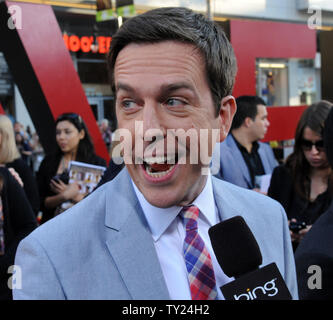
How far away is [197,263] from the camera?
1.13 metres

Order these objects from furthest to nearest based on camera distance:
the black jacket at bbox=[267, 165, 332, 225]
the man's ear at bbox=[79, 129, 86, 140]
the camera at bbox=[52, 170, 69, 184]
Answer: the man's ear at bbox=[79, 129, 86, 140] → the camera at bbox=[52, 170, 69, 184] → the black jacket at bbox=[267, 165, 332, 225]

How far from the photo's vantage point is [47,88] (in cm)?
560

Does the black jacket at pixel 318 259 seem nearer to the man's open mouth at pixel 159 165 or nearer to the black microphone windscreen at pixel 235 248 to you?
the black microphone windscreen at pixel 235 248

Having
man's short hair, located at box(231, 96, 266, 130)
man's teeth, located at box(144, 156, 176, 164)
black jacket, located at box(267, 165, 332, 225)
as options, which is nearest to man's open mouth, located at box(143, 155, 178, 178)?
man's teeth, located at box(144, 156, 176, 164)

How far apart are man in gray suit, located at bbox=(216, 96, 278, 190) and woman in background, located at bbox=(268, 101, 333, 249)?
2.63ft

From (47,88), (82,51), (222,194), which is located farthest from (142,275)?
(82,51)

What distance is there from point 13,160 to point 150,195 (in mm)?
2765

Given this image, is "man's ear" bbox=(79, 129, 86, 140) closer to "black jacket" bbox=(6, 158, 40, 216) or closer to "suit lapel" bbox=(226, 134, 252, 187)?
"black jacket" bbox=(6, 158, 40, 216)

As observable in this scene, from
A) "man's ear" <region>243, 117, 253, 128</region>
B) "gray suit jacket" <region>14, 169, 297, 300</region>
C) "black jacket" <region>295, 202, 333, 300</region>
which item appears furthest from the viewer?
"man's ear" <region>243, 117, 253, 128</region>

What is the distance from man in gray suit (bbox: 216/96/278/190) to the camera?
12.8 feet

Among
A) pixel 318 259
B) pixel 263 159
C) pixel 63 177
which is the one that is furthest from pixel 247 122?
pixel 318 259

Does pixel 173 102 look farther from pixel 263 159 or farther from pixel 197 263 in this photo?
pixel 263 159

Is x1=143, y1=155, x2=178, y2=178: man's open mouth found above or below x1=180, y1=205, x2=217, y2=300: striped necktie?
above

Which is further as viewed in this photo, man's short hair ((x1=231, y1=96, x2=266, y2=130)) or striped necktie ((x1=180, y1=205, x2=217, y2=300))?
man's short hair ((x1=231, y1=96, x2=266, y2=130))
